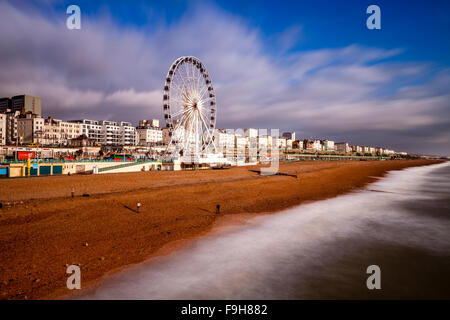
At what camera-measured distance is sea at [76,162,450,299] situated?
245 inches

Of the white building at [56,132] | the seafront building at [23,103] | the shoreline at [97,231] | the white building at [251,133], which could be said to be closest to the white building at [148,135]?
the white building at [56,132]

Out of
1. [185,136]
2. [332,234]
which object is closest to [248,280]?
[332,234]

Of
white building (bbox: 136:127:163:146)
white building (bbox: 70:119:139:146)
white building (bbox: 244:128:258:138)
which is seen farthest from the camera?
white building (bbox: 244:128:258:138)

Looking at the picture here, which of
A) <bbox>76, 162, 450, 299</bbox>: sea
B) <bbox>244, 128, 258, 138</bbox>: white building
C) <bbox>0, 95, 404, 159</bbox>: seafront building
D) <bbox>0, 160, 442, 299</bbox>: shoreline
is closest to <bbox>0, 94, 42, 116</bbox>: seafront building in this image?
<bbox>0, 95, 404, 159</bbox>: seafront building

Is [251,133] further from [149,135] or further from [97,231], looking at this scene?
[97,231]

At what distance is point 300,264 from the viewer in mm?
7852

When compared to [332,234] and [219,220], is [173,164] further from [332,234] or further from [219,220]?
[332,234]

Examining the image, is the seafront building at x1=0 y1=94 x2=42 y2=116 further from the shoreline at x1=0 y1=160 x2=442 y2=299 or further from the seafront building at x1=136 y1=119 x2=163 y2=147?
the shoreline at x1=0 y1=160 x2=442 y2=299

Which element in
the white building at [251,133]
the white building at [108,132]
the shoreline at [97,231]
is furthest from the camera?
the white building at [251,133]

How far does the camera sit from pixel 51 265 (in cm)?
704

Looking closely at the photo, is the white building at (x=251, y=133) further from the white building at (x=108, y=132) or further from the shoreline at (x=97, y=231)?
the shoreline at (x=97, y=231)

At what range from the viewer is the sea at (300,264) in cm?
622

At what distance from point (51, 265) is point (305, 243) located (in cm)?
→ 941

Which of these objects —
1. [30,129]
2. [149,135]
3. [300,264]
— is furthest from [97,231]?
[149,135]
